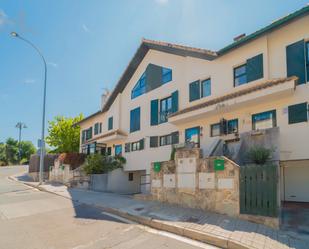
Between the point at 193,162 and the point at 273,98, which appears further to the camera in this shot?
the point at 273,98

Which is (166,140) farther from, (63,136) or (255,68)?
(63,136)

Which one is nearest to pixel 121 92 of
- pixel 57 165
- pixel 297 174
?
pixel 57 165

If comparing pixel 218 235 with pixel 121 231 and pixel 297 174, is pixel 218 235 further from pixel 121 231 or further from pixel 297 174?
pixel 297 174

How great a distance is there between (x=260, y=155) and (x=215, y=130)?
14.4 feet

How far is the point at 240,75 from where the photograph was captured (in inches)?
520

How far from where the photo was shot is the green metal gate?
300 inches

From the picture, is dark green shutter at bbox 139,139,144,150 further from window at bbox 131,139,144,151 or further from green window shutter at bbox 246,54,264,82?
green window shutter at bbox 246,54,264,82

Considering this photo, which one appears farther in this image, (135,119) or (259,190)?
(135,119)

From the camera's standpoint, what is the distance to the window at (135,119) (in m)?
20.3

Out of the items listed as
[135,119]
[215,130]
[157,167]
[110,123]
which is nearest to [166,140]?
[135,119]

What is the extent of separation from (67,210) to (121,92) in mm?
14369

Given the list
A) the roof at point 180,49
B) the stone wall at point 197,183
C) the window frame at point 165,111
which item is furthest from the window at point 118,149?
the stone wall at point 197,183

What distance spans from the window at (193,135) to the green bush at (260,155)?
4630 mm

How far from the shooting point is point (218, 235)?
6.66 meters
